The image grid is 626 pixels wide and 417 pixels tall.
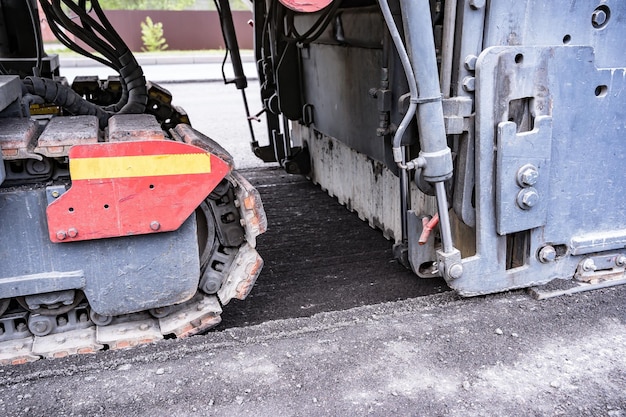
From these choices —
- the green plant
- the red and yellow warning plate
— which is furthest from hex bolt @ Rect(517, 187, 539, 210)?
the green plant

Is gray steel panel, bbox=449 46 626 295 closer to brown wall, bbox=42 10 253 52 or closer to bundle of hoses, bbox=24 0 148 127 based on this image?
bundle of hoses, bbox=24 0 148 127

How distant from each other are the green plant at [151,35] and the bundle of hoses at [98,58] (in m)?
19.3

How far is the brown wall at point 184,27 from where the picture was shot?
74.8 feet

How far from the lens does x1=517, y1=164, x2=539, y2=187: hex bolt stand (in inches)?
109

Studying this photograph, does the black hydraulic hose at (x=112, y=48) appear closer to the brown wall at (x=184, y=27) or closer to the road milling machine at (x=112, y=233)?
the road milling machine at (x=112, y=233)

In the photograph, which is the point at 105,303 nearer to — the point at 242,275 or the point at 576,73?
the point at 242,275

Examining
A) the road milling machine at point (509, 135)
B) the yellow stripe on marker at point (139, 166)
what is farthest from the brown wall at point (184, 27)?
the yellow stripe on marker at point (139, 166)

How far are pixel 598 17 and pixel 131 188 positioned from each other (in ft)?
6.98

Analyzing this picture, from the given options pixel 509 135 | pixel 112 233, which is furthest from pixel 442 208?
pixel 112 233

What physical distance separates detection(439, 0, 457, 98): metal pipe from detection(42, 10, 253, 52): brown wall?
2080 cm

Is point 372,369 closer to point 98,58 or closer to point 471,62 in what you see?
point 471,62

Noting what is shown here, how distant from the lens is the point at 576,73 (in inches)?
109

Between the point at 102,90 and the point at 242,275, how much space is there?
3070 millimetres

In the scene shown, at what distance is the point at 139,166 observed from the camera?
254 centimetres
